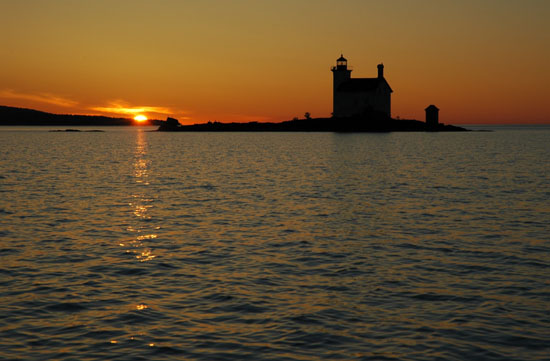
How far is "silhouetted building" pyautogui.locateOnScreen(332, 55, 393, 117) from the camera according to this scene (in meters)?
132

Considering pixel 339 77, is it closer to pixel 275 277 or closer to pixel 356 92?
pixel 356 92

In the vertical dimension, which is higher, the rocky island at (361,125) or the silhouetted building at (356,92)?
the silhouetted building at (356,92)

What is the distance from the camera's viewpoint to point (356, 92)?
132500 mm

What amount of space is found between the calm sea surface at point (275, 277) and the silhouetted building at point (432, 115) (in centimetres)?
12527

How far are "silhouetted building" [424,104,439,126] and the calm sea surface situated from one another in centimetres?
12527

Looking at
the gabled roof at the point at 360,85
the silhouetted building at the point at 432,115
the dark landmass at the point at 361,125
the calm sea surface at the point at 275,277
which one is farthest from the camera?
the silhouetted building at the point at 432,115

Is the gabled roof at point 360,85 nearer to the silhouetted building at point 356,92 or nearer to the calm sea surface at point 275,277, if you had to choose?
the silhouetted building at point 356,92

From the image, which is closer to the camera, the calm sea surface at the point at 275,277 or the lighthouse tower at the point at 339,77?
the calm sea surface at the point at 275,277

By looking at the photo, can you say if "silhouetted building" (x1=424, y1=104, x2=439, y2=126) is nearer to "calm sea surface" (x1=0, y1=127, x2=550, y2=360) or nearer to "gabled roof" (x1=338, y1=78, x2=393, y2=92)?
"gabled roof" (x1=338, y1=78, x2=393, y2=92)

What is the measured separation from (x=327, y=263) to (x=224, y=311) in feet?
16.9

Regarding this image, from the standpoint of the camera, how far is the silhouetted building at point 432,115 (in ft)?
503

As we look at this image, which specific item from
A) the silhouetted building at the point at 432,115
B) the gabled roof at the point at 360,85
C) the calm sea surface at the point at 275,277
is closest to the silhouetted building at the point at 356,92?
the gabled roof at the point at 360,85

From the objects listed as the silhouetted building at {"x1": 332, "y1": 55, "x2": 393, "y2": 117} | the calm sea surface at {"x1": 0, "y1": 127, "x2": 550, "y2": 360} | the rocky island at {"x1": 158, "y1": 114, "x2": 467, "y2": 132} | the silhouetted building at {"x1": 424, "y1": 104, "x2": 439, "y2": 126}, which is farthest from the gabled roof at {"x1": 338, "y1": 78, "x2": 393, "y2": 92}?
the calm sea surface at {"x1": 0, "y1": 127, "x2": 550, "y2": 360}

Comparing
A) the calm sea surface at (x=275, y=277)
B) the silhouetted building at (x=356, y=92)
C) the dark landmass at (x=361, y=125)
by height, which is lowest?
the calm sea surface at (x=275, y=277)
